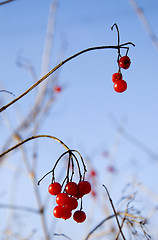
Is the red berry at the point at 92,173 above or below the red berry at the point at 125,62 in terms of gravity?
above

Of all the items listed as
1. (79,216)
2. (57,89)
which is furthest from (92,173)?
(79,216)

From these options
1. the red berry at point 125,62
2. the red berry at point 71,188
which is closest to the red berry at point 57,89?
the red berry at point 125,62

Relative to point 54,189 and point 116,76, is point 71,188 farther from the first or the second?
point 116,76

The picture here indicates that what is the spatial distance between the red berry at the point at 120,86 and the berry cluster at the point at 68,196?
17.2 inches

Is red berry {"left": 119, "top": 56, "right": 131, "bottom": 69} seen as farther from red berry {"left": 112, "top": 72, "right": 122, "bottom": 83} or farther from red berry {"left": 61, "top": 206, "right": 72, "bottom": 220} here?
red berry {"left": 61, "top": 206, "right": 72, "bottom": 220}

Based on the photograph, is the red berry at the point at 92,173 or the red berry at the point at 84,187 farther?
the red berry at the point at 92,173

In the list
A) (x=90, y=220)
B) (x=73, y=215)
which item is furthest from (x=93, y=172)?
(x=73, y=215)

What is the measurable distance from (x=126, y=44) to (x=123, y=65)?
118 millimetres

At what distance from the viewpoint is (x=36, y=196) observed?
286 cm

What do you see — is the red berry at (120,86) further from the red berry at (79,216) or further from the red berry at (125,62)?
the red berry at (79,216)

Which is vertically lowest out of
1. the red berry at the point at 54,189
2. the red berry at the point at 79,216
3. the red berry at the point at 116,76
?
the red berry at the point at 79,216

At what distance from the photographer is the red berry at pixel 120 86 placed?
1.22 metres

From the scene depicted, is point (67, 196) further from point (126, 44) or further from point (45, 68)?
point (45, 68)

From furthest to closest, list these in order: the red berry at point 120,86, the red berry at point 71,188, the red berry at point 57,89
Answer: the red berry at point 57,89 → the red berry at point 120,86 → the red berry at point 71,188
